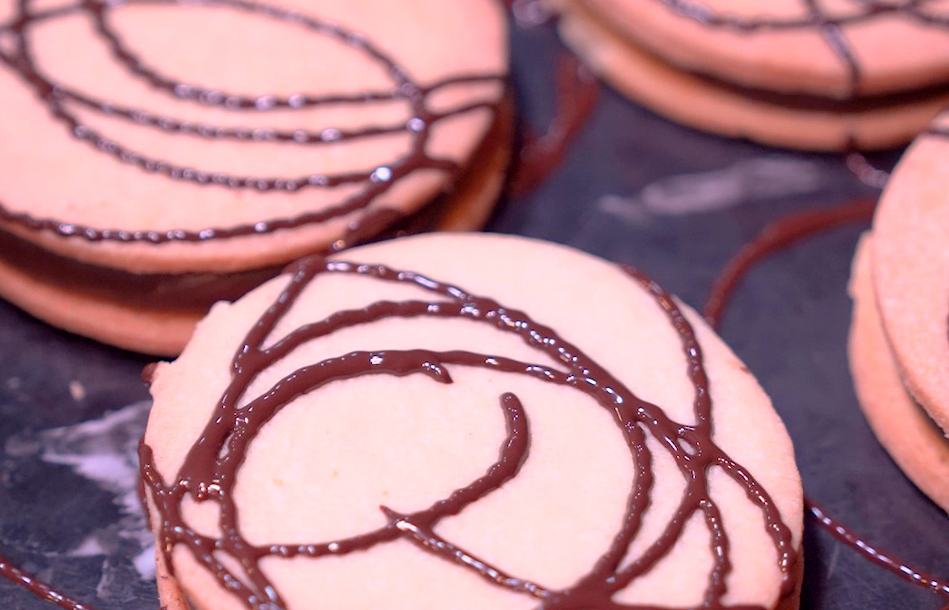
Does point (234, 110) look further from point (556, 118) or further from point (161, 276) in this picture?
point (556, 118)

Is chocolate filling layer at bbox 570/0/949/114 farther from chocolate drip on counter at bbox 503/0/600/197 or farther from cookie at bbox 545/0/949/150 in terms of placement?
chocolate drip on counter at bbox 503/0/600/197

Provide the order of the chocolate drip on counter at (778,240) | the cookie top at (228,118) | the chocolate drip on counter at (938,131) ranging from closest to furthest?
the cookie top at (228,118) → the chocolate drip on counter at (938,131) → the chocolate drip on counter at (778,240)

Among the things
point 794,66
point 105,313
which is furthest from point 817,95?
point 105,313

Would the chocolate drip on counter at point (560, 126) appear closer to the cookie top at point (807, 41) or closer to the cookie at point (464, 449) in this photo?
the cookie top at point (807, 41)

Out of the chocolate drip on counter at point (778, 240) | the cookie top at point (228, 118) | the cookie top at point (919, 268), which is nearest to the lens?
the cookie top at point (919, 268)

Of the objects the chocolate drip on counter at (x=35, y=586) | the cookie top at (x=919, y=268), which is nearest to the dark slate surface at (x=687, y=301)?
the chocolate drip on counter at (x=35, y=586)
